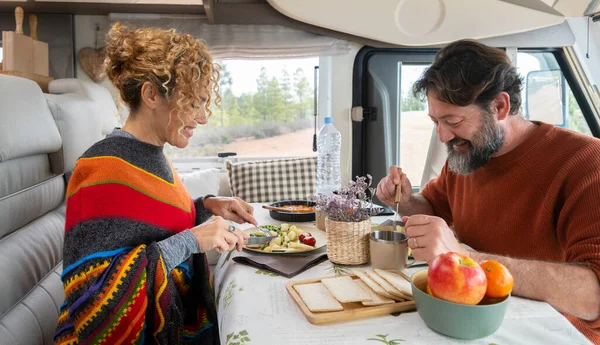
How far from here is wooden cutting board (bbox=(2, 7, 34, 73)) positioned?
2049 mm

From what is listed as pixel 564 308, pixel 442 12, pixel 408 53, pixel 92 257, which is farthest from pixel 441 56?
pixel 408 53

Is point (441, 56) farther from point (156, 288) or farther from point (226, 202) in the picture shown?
point (156, 288)

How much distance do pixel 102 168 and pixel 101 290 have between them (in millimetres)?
303

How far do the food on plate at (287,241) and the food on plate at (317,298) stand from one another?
279mm

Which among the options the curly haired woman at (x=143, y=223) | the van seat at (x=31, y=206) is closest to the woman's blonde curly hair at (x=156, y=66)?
the curly haired woman at (x=143, y=223)

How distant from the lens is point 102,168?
3.74ft

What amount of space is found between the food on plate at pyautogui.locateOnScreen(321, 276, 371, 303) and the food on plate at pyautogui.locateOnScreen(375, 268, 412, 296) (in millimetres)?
72

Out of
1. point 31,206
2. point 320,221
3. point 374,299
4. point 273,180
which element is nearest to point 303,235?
point 320,221

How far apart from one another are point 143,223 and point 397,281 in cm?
65

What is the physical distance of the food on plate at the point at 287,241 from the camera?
136 centimetres

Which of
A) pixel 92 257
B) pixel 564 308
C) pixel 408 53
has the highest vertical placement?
pixel 408 53

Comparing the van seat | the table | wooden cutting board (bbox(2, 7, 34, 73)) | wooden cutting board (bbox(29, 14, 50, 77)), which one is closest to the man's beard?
the table

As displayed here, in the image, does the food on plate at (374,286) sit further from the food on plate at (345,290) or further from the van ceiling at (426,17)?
the van ceiling at (426,17)

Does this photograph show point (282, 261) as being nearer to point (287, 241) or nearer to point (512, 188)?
point (287, 241)
